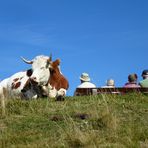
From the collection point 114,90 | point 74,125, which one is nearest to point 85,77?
point 114,90

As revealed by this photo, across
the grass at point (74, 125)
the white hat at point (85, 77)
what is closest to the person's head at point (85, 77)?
the white hat at point (85, 77)

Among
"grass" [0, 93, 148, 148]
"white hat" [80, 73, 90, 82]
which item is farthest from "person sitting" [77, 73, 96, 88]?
"grass" [0, 93, 148, 148]

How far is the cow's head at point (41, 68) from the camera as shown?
18.1 m

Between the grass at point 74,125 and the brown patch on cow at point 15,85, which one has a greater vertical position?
the brown patch on cow at point 15,85

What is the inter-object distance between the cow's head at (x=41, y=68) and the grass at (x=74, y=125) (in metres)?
6.56

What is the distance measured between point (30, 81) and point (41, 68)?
0.73m

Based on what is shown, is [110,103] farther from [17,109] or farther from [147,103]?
[17,109]

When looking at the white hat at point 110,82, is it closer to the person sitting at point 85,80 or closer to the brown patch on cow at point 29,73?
the person sitting at point 85,80

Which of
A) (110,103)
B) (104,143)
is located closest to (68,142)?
(104,143)

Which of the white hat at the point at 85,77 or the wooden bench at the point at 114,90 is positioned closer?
the wooden bench at the point at 114,90

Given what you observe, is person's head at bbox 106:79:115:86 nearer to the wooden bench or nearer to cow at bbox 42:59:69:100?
cow at bbox 42:59:69:100

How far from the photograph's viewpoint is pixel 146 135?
8.18 meters

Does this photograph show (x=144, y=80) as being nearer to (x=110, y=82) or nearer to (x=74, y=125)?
(x=110, y=82)

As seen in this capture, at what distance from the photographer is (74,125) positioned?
27.6 feet
